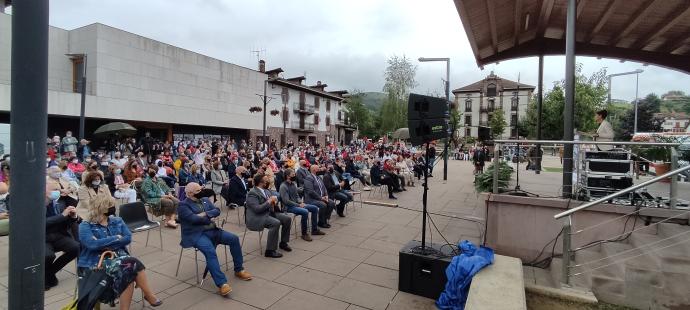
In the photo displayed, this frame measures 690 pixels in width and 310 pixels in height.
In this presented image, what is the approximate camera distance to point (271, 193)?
6.47 metres

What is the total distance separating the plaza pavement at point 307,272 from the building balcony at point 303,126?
106 feet

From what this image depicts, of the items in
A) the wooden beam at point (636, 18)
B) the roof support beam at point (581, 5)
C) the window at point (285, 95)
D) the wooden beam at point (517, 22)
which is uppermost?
the window at point (285, 95)

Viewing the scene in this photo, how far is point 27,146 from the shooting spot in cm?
207

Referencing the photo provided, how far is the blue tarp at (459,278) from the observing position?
3.90 metres

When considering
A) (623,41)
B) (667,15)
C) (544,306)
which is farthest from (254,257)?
(623,41)

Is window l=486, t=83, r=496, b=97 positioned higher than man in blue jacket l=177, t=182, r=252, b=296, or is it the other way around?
window l=486, t=83, r=496, b=97

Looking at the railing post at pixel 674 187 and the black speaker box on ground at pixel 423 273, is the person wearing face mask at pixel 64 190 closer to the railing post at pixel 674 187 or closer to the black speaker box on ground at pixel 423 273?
the black speaker box on ground at pixel 423 273

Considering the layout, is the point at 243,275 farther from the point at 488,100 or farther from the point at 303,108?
the point at 488,100

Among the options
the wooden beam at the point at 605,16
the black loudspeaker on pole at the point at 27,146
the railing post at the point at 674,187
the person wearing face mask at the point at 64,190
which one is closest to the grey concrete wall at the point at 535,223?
the railing post at the point at 674,187

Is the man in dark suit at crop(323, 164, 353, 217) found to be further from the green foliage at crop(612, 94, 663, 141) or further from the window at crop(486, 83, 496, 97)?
the window at crop(486, 83, 496, 97)

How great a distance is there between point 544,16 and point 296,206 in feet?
23.8

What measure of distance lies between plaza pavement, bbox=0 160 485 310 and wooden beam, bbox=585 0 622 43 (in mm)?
5399

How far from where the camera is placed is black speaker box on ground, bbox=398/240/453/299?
4.28 meters

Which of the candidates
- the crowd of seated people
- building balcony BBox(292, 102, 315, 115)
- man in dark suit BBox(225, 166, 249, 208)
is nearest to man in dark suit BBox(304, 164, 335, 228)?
the crowd of seated people
